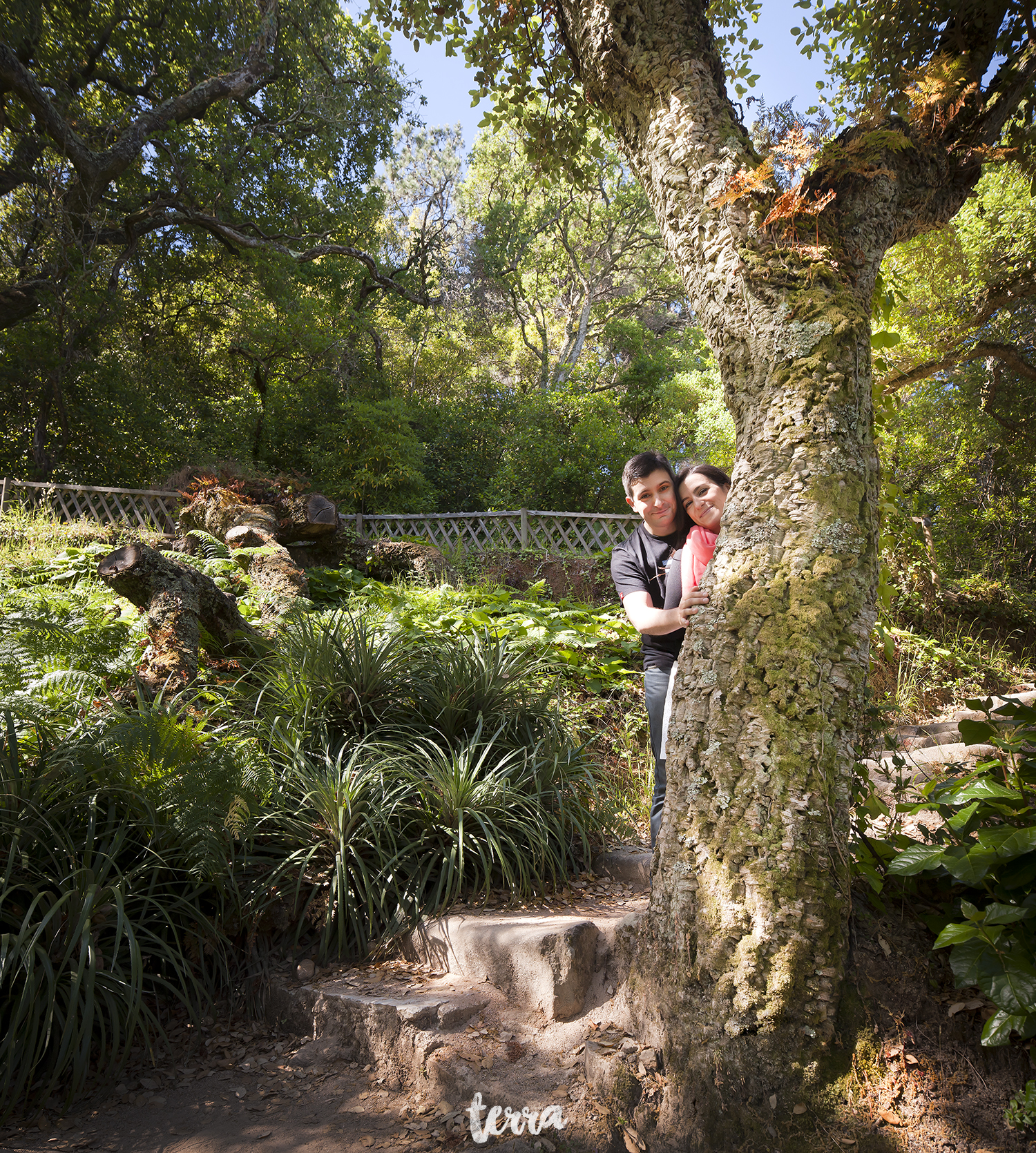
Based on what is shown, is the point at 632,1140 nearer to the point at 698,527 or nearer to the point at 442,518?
the point at 698,527

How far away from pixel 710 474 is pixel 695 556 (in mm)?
353

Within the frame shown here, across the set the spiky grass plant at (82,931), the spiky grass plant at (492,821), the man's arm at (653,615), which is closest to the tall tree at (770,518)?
the man's arm at (653,615)

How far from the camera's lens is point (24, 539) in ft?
25.0

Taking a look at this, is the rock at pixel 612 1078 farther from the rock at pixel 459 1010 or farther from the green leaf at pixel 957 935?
the green leaf at pixel 957 935

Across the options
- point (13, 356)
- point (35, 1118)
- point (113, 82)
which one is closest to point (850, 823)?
point (35, 1118)

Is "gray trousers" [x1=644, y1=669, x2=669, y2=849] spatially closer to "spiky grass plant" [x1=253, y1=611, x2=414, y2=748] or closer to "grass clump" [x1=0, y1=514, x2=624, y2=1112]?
"grass clump" [x1=0, y1=514, x2=624, y2=1112]

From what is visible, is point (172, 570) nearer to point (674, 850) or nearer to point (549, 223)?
point (674, 850)

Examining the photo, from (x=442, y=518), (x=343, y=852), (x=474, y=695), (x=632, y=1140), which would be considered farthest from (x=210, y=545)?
(x=632, y=1140)

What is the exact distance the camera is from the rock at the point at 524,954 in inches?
89.8

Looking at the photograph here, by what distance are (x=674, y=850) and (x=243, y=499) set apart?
6.57 m

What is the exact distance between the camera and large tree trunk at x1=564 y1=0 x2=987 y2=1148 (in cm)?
170

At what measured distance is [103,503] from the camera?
963 cm

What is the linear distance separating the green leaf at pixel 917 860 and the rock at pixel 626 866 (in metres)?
1.50

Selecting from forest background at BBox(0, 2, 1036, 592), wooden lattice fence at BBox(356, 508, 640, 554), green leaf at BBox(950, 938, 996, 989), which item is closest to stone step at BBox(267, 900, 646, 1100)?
green leaf at BBox(950, 938, 996, 989)
